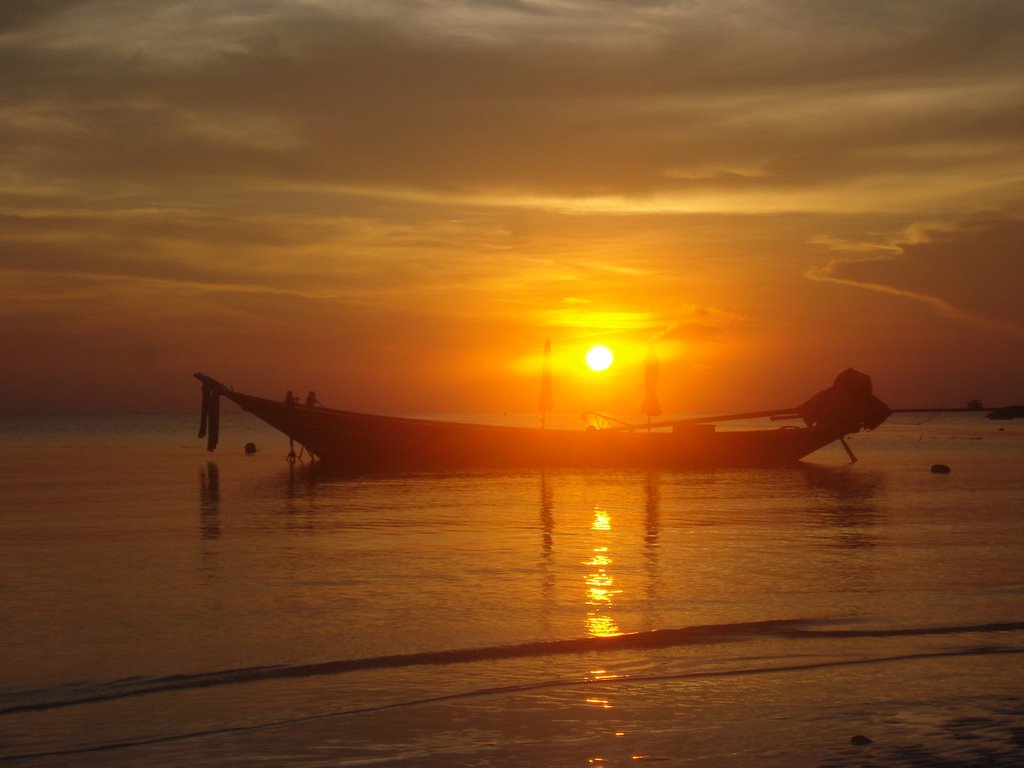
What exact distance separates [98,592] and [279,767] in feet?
25.5

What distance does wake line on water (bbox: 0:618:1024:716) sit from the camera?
8570 millimetres

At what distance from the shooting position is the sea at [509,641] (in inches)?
282

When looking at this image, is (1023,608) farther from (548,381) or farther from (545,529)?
(548,381)

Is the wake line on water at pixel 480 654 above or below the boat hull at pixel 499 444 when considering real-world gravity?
below

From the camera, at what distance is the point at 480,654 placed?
32.4ft

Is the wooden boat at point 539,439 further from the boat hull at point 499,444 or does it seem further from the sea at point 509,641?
the sea at point 509,641

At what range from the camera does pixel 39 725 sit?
761 cm

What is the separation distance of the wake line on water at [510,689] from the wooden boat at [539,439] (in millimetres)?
33933

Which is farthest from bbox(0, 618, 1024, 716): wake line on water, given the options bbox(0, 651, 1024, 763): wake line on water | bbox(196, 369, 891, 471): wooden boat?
bbox(196, 369, 891, 471): wooden boat

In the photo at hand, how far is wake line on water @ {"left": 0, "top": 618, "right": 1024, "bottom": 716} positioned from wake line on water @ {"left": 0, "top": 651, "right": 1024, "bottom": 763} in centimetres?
101

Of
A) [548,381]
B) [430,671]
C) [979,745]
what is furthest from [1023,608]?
[548,381]

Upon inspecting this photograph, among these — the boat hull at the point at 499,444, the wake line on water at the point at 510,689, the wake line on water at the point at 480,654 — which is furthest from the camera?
the boat hull at the point at 499,444

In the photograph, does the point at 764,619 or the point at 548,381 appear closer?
the point at 764,619

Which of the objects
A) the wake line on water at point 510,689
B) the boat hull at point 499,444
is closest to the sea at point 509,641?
the wake line on water at point 510,689
